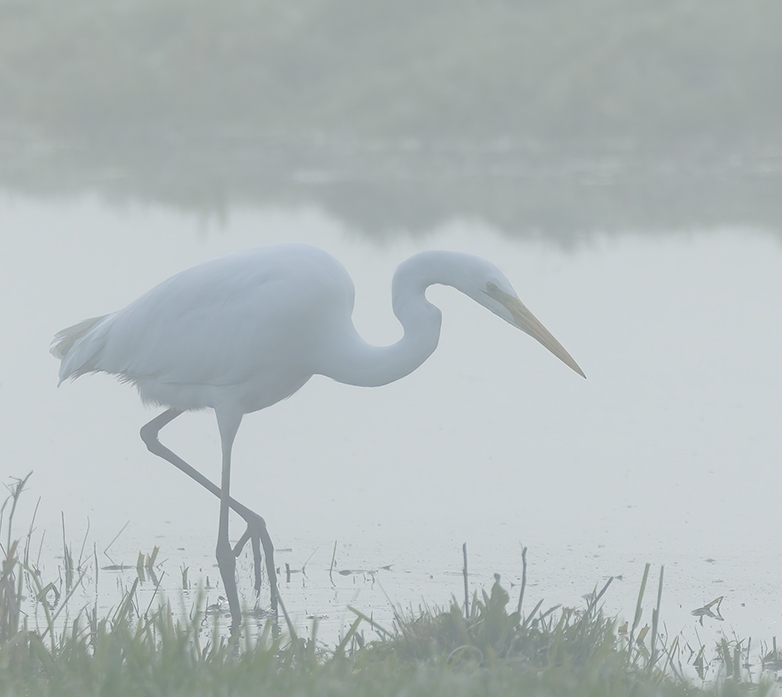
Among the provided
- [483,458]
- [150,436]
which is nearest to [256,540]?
[150,436]

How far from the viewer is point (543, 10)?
22.4 metres

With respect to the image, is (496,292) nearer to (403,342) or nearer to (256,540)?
(403,342)

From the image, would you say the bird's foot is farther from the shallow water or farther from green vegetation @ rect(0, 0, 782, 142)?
green vegetation @ rect(0, 0, 782, 142)

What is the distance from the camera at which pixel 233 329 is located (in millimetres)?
4227

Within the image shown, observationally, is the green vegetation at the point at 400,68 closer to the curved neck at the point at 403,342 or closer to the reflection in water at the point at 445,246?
the reflection in water at the point at 445,246

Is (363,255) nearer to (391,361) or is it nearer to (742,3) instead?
(391,361)

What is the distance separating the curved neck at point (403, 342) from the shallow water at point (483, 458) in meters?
0.63

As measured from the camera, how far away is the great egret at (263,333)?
4145 mm

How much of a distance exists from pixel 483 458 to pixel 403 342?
1.48 metres

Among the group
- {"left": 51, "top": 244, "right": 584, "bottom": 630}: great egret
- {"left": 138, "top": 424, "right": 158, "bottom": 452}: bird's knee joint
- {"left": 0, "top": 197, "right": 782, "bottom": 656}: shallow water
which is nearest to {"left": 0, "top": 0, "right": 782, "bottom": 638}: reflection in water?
{"left": 0, "top": 197, "right": 782, "bottom": 656}: shallow water

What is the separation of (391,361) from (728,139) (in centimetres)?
1526

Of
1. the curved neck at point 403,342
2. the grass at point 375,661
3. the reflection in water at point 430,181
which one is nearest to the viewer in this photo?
the grass at point 375,661

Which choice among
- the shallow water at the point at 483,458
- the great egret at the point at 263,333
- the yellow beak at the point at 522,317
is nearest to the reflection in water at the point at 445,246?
the shallow water at the point at 483,458

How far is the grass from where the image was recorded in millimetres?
2705
